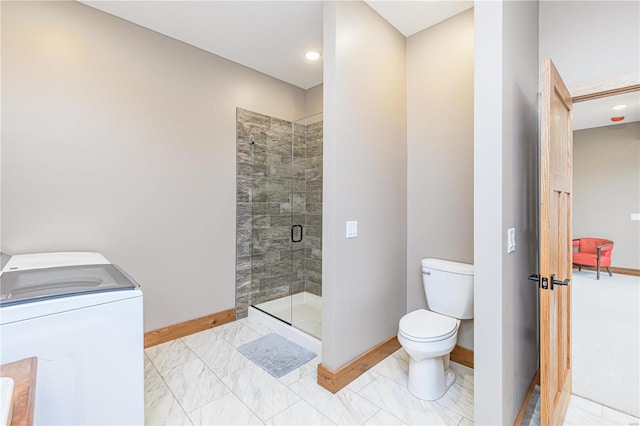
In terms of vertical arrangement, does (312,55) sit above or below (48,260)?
above

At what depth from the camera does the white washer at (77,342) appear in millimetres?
1178

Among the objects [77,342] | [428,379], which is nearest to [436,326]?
[428,379]

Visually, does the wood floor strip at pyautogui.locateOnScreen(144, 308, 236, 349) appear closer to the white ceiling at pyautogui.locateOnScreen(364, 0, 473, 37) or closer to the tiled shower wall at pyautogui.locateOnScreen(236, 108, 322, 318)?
the tiled shower wall at pyautogui.locateOnScreen(236, 108, 322, 318)

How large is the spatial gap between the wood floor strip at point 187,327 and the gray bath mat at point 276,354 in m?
0.52

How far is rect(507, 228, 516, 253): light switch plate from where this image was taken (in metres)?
1.51

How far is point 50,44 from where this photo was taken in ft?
6.93

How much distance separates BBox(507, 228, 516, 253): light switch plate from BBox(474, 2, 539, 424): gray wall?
37 millimetres

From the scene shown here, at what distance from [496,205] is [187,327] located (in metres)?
2.70

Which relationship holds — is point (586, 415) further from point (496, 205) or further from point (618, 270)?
point (496, 205)

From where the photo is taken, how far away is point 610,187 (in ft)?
6.69

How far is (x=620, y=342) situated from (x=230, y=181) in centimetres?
330

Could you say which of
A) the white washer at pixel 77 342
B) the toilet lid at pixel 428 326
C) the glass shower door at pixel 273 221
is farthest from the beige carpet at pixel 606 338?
the white washer at pixel 77 342

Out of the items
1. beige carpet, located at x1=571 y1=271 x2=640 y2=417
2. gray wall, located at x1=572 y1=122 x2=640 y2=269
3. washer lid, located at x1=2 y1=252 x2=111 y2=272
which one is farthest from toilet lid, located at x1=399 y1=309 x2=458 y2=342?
washer lid, located at x1=2 y1=252 x2=111 y2=272

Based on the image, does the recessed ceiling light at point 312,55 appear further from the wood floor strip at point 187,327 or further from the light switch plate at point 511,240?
the wood floor strip at point 187,327
